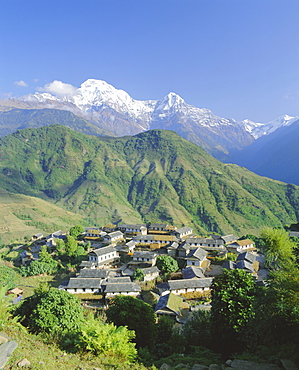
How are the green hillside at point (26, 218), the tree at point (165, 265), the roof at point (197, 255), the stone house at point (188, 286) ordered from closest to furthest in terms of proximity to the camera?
the stone house at point (188, 286) < the tree at point (165, 265) < the roof at point (197, 255) < the green hillside at point (26, 218)

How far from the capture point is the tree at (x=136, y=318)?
20953 millimetres

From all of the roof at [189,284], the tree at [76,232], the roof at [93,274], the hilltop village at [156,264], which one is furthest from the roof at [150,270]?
the tree at [76,232]

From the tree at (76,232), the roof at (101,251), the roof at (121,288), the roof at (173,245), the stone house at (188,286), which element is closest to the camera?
the roof at (121,288)

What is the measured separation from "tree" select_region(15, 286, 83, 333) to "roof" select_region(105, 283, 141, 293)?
61.3 ft

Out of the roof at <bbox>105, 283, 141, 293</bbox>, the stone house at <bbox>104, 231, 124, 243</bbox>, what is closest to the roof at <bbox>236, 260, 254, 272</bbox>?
the roof at <bbox>105, 283, 141, 293</bbox>

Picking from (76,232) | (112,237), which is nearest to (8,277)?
(112,237)

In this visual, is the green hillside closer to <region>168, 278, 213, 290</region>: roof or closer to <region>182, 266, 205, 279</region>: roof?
<region>182, 266, 205, 279</region>: roof

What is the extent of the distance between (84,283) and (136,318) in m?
23.6

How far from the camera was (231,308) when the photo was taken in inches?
758

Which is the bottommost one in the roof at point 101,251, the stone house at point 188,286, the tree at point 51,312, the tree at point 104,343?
the stone house at point 188,286

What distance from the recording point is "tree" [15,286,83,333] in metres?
18.0

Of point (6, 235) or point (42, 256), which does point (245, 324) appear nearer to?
point (42, 256)

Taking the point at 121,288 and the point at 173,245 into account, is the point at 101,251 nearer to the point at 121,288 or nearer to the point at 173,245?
the point at 173,245

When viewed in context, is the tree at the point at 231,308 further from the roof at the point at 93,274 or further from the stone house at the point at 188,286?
the roof at the point at 93,274
